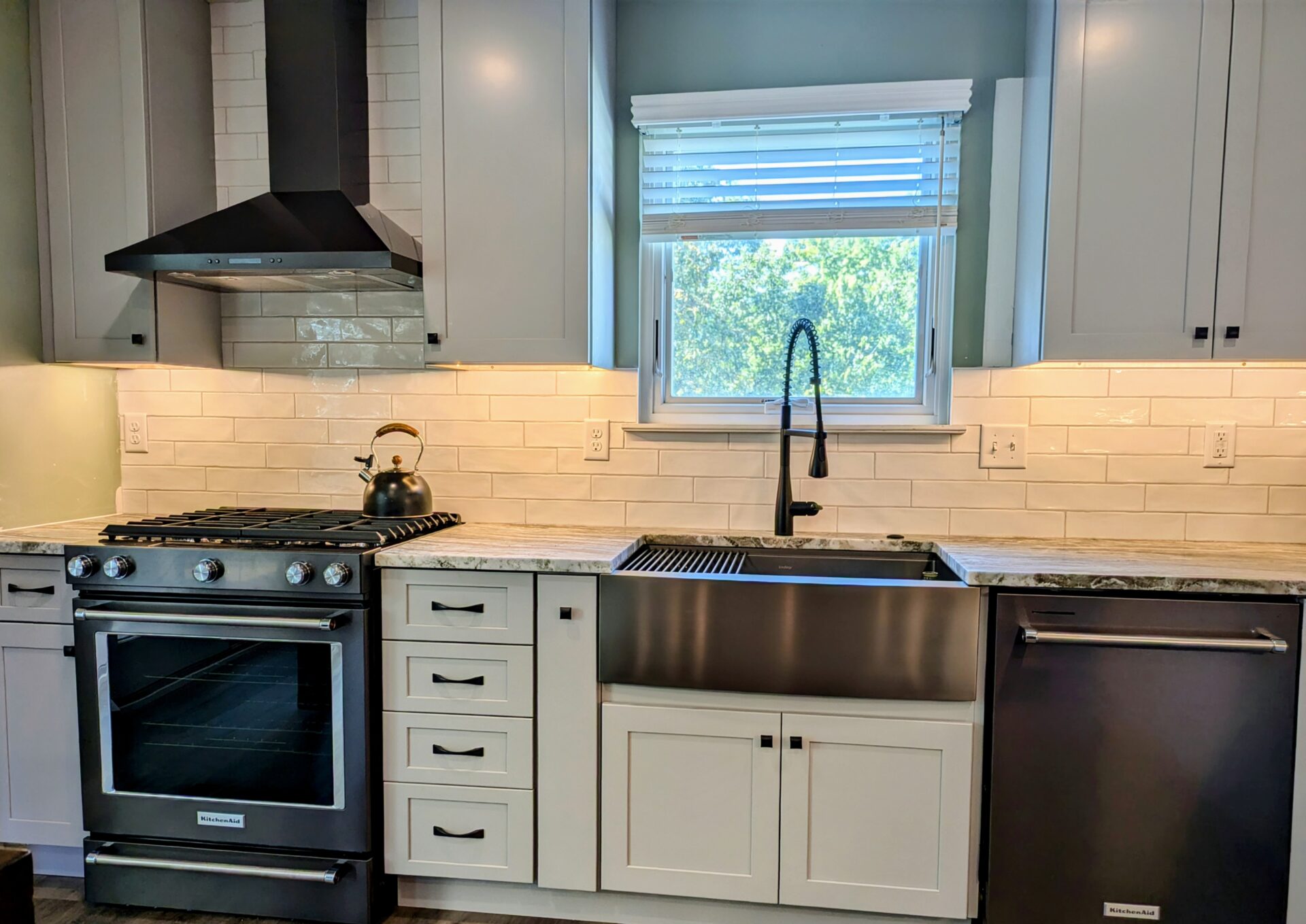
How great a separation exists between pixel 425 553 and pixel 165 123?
5.09ft

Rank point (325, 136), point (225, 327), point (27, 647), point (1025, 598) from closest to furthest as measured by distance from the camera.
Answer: point (1025, 598)
point (27, 647)
point (325, 136)
point (225, 327)

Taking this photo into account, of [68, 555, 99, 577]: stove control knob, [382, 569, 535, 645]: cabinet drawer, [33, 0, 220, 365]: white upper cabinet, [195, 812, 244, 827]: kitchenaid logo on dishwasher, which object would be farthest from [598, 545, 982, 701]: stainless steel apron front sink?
[33, 0, 220, 365]: white upper cabinet

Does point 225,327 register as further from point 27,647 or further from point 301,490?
point 27,647

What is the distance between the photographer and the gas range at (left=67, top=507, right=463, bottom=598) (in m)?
1.82

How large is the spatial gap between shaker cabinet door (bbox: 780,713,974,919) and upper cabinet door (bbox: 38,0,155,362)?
7.04ft

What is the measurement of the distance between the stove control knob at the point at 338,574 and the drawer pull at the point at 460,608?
0.21m

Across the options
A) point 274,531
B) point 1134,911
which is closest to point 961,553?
point 1134,911

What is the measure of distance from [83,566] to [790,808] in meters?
1.82

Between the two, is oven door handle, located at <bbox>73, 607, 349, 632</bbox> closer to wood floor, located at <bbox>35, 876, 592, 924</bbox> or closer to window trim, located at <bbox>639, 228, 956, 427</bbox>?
wood floor, located at <bbox>35, 876, 592, 924</bbox>

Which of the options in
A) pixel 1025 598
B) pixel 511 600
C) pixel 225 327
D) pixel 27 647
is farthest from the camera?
pixel 225 327

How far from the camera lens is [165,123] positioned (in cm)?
221

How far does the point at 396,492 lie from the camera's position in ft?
7.20

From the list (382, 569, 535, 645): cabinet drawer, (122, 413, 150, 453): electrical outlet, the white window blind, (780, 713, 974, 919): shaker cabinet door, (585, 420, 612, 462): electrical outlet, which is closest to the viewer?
(780, 713, 974, 919): shaker cabinet door

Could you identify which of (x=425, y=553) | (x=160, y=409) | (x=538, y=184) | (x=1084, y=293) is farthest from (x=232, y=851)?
(x=1084, y=293)
